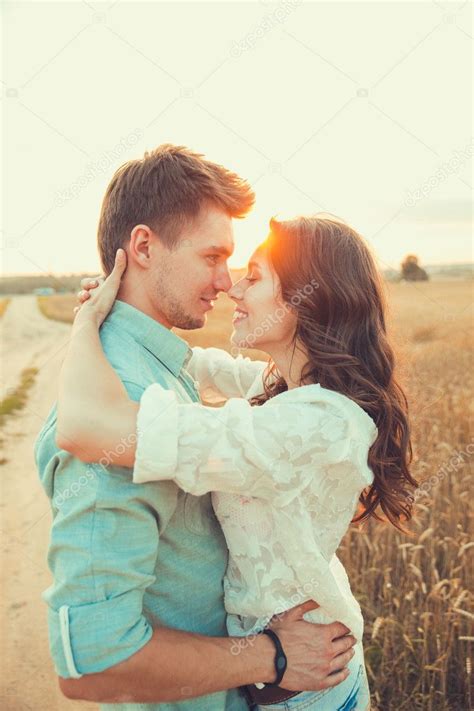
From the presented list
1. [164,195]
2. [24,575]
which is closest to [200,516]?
[164,195]

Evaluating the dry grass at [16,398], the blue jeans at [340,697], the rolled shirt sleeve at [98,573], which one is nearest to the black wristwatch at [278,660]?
A: the blue jeans at [340,697]

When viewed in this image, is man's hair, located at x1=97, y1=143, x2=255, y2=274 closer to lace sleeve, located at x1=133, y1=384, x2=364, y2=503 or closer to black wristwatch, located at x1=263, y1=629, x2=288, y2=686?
lace sleeve, located at x1=133, y1=384, x2=364, y2=503

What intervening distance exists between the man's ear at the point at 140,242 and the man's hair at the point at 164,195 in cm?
4

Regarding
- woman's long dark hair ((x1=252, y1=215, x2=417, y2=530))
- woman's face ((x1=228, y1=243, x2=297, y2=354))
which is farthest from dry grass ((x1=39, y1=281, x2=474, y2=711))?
woman's face ((x1=228, y1=243, x2=297, y2=354))

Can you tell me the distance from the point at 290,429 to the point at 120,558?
0.53m

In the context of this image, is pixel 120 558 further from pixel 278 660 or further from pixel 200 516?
pixel 278 660

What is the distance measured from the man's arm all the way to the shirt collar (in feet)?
2.52

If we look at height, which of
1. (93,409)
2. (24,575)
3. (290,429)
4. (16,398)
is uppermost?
(290,429)

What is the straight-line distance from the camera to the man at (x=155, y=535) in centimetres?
169

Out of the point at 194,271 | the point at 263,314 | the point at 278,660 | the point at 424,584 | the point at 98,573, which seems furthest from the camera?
the point at 424,584

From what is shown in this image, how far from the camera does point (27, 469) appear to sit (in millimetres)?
7770

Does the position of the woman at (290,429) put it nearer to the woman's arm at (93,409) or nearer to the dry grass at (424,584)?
the woman's arm at (93,409)

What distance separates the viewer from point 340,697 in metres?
2.20

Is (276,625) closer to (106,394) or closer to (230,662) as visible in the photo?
(230,662)
